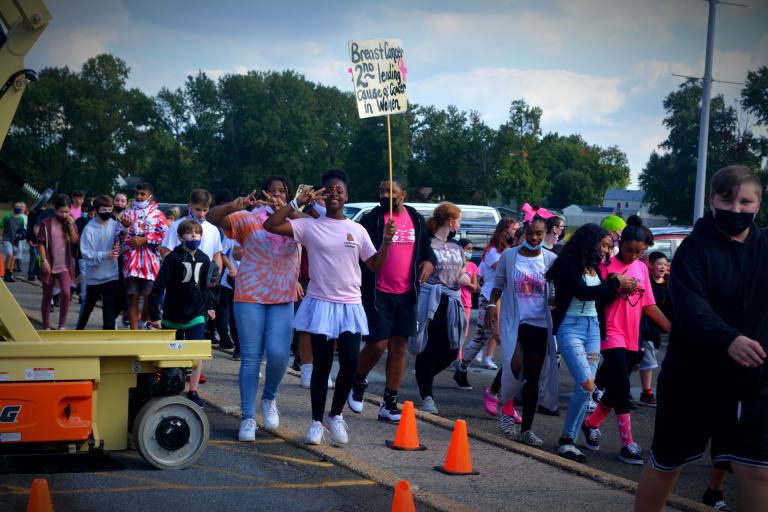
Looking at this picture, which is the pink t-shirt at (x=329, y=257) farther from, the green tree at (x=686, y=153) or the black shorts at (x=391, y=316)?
the green tree at (x=686, y=153)

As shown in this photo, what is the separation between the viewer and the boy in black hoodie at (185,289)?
6188 millimetres

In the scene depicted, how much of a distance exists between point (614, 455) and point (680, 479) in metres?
0.69

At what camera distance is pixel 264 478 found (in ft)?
15.0

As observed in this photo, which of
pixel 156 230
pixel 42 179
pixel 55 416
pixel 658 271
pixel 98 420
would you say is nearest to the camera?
pixel 55 416

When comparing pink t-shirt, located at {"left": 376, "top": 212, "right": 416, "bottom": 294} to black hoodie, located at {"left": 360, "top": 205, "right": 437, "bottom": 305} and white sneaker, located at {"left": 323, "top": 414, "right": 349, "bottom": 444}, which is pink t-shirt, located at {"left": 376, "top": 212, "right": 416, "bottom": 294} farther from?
white sneaker, located at {"left": 323, "top": 414, "right": 349, "bottom": 444}

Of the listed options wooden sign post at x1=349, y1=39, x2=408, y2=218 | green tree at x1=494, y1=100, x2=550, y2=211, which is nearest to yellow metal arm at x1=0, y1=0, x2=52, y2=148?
wooden sign post at x1=349, y1=39, x2=408, y2=218

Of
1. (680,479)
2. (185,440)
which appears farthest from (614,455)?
(185,440)

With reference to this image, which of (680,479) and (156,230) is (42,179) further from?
(680,479)

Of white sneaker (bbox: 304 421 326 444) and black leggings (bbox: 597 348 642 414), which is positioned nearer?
white sneaker (bbox: 304 421 326 444)

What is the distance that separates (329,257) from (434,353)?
7.22 ft

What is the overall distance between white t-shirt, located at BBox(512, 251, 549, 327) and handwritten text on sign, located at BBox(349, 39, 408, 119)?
6.12ft

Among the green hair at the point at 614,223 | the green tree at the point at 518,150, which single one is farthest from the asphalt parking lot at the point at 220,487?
the green tree at the point at 518,150

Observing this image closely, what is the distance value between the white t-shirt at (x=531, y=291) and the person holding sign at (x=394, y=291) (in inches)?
32.2

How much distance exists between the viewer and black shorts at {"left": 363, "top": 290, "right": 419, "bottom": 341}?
236 inches
